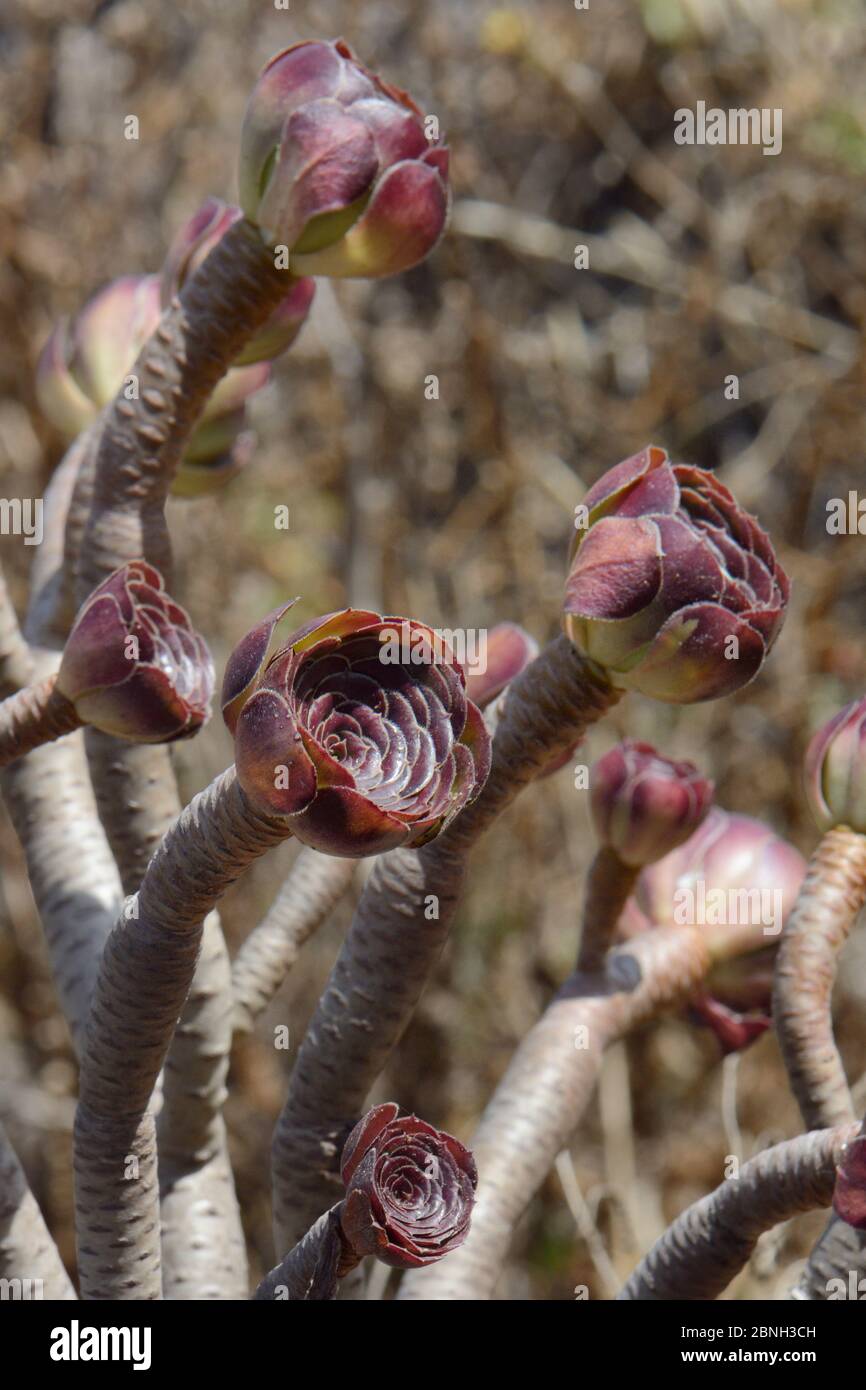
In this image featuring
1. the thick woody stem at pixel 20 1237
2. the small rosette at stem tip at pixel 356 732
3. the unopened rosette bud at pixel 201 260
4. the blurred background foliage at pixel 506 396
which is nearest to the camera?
the small rosette at stem tip at pixel 356 732

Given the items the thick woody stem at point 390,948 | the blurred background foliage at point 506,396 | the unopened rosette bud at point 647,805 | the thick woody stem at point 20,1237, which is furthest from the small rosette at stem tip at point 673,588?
the blurred background foliage at point 506,396

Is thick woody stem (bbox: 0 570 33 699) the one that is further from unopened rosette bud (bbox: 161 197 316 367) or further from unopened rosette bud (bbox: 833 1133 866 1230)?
unopened rosette bud (bbox: 833 1133 866 1230)

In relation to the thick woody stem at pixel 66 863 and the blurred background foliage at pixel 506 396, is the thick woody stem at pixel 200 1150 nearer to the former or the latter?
the thick woody stem at pixel 66 863

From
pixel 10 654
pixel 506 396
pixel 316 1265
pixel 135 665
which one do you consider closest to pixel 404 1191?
pixel 316 1265

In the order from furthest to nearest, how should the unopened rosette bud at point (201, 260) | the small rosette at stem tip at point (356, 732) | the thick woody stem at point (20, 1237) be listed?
the unopened rosette bud at point (201, 260) < the thick woody stem at point (20, 1237) < the small rosette at stem tip at point (356, 732)

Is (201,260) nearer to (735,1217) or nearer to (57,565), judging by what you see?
(57,565)

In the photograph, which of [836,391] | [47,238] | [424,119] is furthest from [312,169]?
[836,391]
